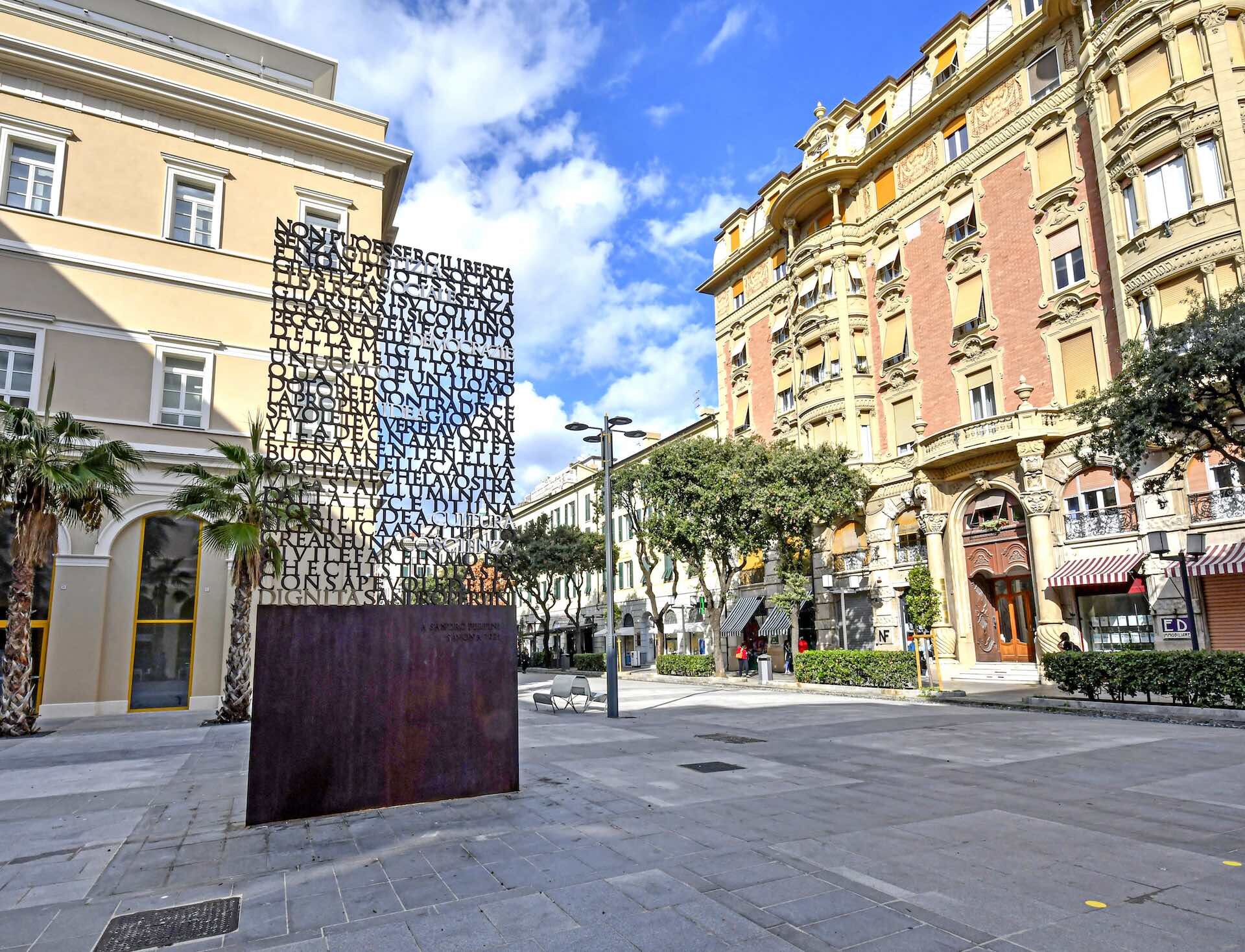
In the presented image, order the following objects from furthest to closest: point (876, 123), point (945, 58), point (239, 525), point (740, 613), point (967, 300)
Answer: point (740, 613) < point (876, 123) < point (945, 58) < point (967, 300) < point (239, 525)

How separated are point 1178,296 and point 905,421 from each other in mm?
11878

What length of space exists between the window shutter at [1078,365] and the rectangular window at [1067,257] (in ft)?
6.61

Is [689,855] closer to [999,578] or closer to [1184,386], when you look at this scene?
[1184,386]

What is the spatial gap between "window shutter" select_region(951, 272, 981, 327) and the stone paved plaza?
2215 centimetres

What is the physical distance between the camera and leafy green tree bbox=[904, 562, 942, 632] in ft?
91.7

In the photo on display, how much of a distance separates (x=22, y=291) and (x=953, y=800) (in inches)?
918

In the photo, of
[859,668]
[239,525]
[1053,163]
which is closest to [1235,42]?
[1053,163]

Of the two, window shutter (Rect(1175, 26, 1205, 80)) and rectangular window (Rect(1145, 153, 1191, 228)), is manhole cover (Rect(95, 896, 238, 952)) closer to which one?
rectangular window (Rect(1145, 153, 1191, 228))

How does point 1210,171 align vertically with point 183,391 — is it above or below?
above

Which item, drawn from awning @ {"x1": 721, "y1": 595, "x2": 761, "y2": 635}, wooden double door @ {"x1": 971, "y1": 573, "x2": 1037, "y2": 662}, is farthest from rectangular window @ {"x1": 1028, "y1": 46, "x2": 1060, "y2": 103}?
awning @ {"x1": 721, "y1": 595, "x2": 761, "y2": 635}

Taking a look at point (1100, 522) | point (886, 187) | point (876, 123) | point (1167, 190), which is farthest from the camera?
point (876, 123)

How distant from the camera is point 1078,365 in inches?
1052

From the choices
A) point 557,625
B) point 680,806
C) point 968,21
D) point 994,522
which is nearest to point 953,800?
point 680,806

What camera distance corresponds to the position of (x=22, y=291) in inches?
773
